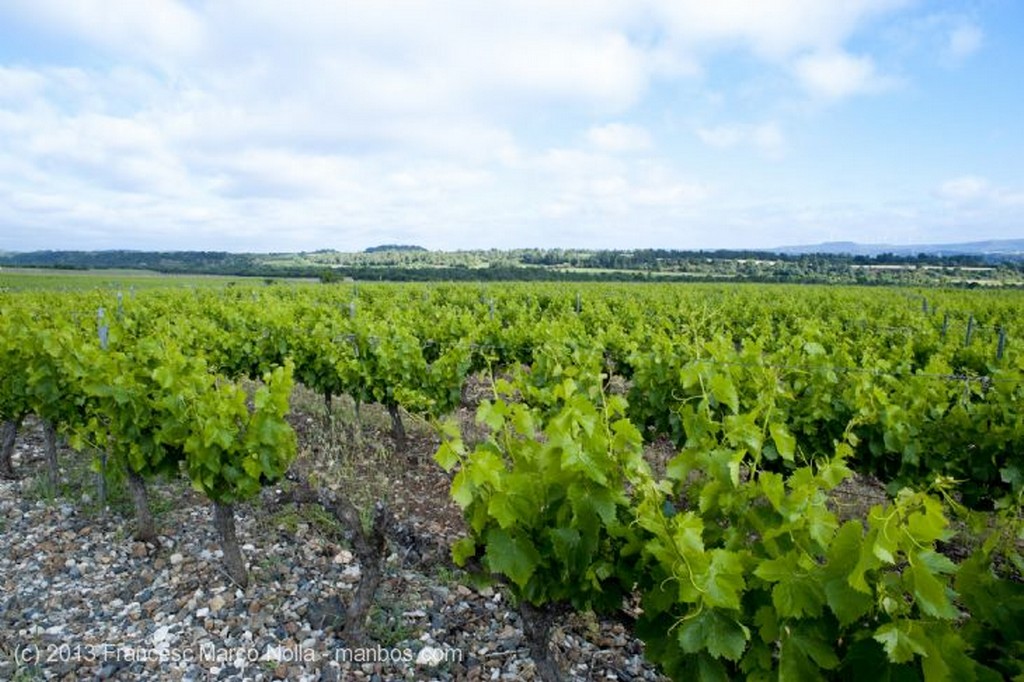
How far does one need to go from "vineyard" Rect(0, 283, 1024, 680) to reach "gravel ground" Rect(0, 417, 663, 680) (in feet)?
1.03

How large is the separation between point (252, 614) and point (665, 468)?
367 centimetres

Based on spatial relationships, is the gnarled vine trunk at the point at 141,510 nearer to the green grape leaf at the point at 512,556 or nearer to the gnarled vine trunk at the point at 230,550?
the gnarled vine trunk at the point at 230,550

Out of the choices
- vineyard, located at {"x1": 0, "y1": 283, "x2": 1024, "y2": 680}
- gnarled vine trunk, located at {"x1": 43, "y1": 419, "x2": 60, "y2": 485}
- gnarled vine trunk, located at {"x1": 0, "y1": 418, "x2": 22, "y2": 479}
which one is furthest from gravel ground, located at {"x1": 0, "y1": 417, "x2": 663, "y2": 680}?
gnarled vine trunk, located at {"x1": 0, "y1": 418, "x2": 22, "y2": 479}

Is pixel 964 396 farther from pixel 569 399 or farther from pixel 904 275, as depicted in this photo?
pixel 904 275

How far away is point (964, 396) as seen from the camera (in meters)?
5.61

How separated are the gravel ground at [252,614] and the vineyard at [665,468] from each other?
0.31 meters

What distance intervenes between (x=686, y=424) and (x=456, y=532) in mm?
3484

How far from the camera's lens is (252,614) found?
4.43 m

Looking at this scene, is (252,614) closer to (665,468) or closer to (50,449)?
(665,468)

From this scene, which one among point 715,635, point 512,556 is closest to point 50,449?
point 512,556

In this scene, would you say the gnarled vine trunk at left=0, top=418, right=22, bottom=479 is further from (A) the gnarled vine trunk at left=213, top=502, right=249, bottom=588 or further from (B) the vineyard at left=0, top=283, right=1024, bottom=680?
(A) the gnarled vine trunk at left=213, top=502, right=249, bottom=588

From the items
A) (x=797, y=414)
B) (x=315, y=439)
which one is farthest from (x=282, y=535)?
(x=797, y=414)

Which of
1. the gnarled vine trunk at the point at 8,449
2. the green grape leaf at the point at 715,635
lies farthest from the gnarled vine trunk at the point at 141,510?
the green grape leaf at the point at 715,635

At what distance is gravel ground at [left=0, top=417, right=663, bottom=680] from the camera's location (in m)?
3.95
